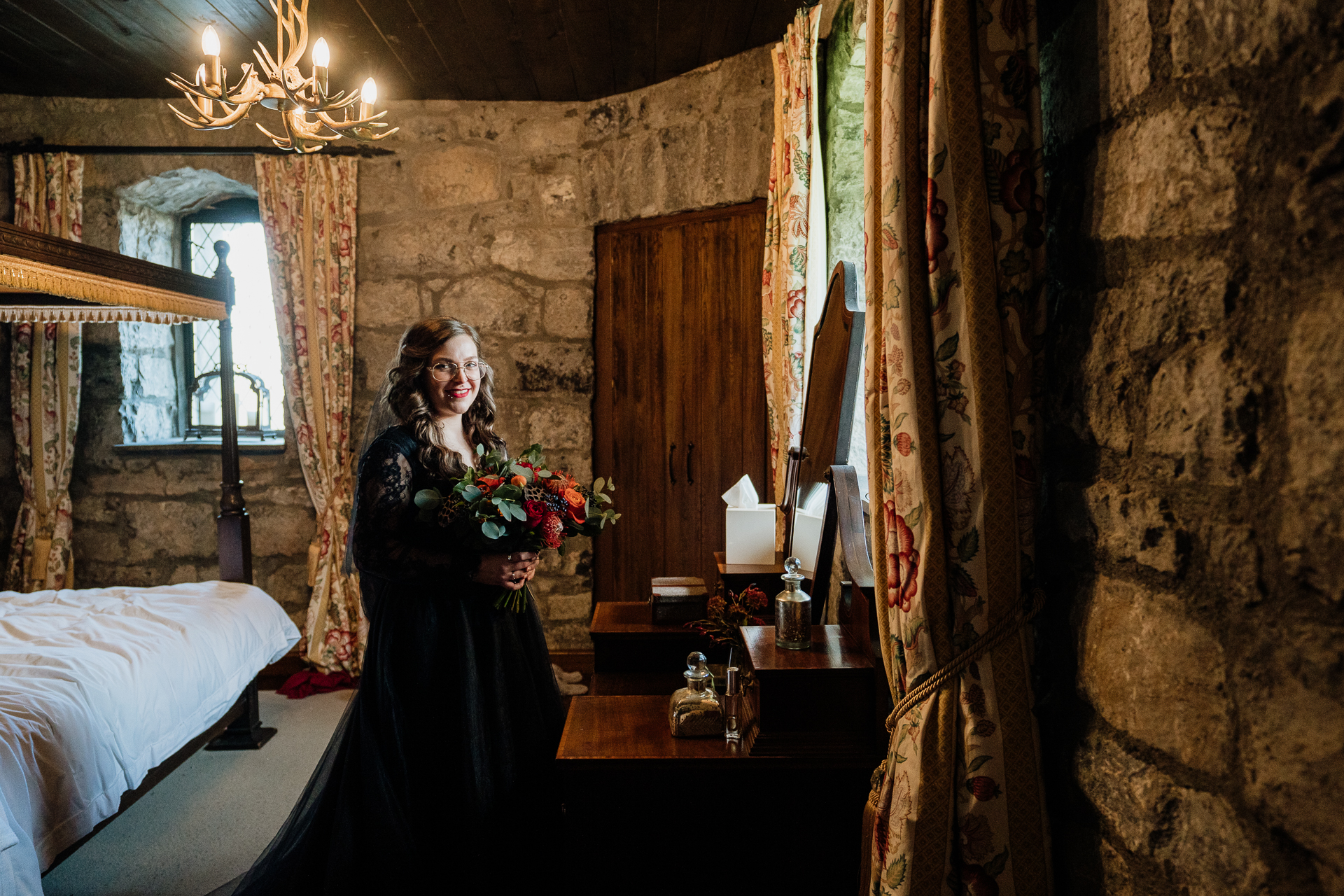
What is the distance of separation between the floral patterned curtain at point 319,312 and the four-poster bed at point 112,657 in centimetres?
55

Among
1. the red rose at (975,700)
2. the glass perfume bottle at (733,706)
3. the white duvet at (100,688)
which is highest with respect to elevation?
the red rose at (975,700)

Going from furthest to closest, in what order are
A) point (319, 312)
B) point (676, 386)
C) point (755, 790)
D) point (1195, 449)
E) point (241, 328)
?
point (241, 328), point (319, 312), point (676, 386), point (755, 790), point (1195, 449)

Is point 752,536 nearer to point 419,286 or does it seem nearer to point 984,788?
point 984,788

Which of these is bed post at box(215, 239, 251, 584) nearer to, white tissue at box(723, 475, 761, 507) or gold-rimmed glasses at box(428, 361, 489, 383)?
gold-rimmed glasses at box(428, 361, 489, 383)

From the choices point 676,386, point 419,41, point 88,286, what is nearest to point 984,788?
point 676,386

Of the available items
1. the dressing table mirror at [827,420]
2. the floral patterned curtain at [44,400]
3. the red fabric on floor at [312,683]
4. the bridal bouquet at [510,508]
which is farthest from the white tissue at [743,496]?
the floral patterned curtain at [44,400]

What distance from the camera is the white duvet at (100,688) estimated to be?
1820 millimetres

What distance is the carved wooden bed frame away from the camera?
243 centimetres

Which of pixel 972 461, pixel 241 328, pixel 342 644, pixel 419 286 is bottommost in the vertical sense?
pixel 342 644

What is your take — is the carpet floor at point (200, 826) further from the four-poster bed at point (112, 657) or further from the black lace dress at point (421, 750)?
the black lace dress at point (421, 750)

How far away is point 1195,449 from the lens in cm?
83

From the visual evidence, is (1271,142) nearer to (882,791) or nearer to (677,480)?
(882,791)

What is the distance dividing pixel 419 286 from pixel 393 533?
237cm

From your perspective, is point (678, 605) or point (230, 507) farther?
point (230, 507)
